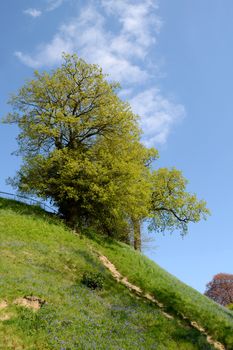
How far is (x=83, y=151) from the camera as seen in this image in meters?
41.5

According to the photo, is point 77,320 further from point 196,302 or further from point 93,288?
point 196,302

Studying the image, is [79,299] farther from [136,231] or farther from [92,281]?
[136,231]

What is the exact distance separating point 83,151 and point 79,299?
21950mm

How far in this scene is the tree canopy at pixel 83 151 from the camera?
3809 centimetres

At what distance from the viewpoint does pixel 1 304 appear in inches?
709

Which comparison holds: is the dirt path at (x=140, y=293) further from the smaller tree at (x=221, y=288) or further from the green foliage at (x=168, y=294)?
the smaller tree at (x=221, y=288)

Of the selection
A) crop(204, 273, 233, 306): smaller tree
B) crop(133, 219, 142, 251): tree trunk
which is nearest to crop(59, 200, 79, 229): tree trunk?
crop(133, 219, 142, 251): tree trunk

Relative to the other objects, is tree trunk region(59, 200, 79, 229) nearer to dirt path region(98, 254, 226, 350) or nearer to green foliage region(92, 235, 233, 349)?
green foliage region(92, 235, 233, 349)

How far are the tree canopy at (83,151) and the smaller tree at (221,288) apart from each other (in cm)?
4833

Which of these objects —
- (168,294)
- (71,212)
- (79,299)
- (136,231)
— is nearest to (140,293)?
(168,294)

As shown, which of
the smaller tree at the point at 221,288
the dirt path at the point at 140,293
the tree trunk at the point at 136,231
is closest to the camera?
the dirt path at the point at 140,293

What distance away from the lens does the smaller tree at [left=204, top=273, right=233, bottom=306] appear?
3307 inches

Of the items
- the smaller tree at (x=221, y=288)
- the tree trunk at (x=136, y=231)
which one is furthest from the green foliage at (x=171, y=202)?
the smaller tree at (x=221, y=288)

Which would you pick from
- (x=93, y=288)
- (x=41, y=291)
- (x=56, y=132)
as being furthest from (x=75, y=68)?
(x=41, y=291)
